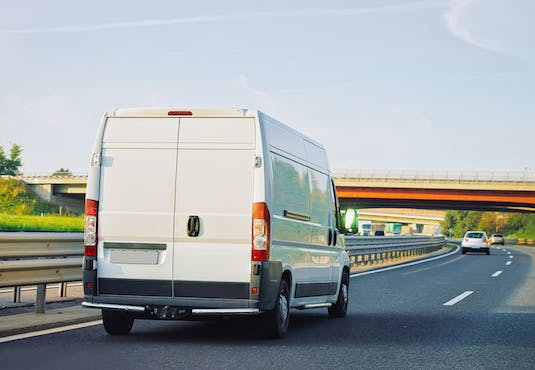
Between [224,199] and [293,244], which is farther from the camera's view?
[293,244]

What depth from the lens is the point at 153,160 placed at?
334 inches

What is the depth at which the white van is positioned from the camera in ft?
26.9

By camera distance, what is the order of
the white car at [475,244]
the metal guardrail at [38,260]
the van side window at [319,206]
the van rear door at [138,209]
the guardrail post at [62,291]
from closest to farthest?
the van rear door at [138,209]
the metal guardrail at [38,260]
the van side window at [319,206]
the guardrail post at [62,291]
the white car at [475,244]

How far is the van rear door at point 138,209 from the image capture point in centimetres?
834

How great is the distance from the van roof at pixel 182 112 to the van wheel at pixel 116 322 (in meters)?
2.04

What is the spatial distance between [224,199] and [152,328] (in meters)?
2.20

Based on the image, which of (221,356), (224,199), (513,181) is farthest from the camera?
(513,181)

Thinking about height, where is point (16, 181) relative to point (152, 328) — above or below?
above

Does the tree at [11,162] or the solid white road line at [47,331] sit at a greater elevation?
the tree at [11,162]

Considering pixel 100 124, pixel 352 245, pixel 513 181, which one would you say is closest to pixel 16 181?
pixel 513 181

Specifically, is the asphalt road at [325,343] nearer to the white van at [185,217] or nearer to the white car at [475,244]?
the white van at [185,217]

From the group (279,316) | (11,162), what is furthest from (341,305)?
(11,162)

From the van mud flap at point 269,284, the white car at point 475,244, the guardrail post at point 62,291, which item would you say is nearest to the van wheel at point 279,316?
the van mud flap at point 269,284

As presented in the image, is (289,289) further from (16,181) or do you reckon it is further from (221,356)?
(16,181)
